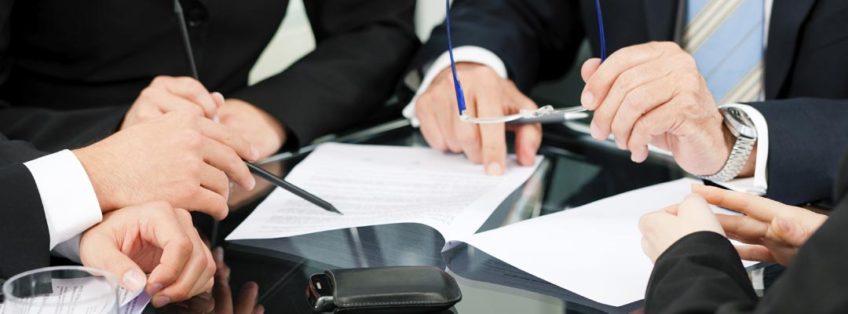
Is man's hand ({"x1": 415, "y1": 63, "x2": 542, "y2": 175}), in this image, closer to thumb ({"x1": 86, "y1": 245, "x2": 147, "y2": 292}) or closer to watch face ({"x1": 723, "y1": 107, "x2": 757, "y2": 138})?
watch face ({"x1": 723, "y1": 107, "x2": 757, "y2": 138})

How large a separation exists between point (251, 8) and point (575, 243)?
0.89 metres

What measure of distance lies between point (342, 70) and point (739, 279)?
41.0 inches

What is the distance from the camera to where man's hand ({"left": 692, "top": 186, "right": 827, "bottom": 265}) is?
1038mm

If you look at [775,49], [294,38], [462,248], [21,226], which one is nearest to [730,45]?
[775,49]

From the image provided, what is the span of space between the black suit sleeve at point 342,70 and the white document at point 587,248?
55 centimetres

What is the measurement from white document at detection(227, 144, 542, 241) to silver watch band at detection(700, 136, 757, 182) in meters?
0.28

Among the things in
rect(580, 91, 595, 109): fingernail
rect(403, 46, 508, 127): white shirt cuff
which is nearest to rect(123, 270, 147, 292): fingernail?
rect(580, 91, 595, 109): fingernail

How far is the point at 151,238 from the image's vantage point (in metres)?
1.11

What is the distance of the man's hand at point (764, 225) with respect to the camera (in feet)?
3.41

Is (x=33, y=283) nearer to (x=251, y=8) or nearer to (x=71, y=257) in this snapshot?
(x=71, y=257)

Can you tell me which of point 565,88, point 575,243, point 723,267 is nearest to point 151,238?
point 575,243

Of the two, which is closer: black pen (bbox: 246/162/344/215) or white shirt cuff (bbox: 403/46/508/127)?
black pen (bbox: 246/162/344/215)

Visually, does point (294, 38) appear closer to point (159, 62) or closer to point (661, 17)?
point (159, 62)

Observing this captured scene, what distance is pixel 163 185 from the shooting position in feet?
4.00
